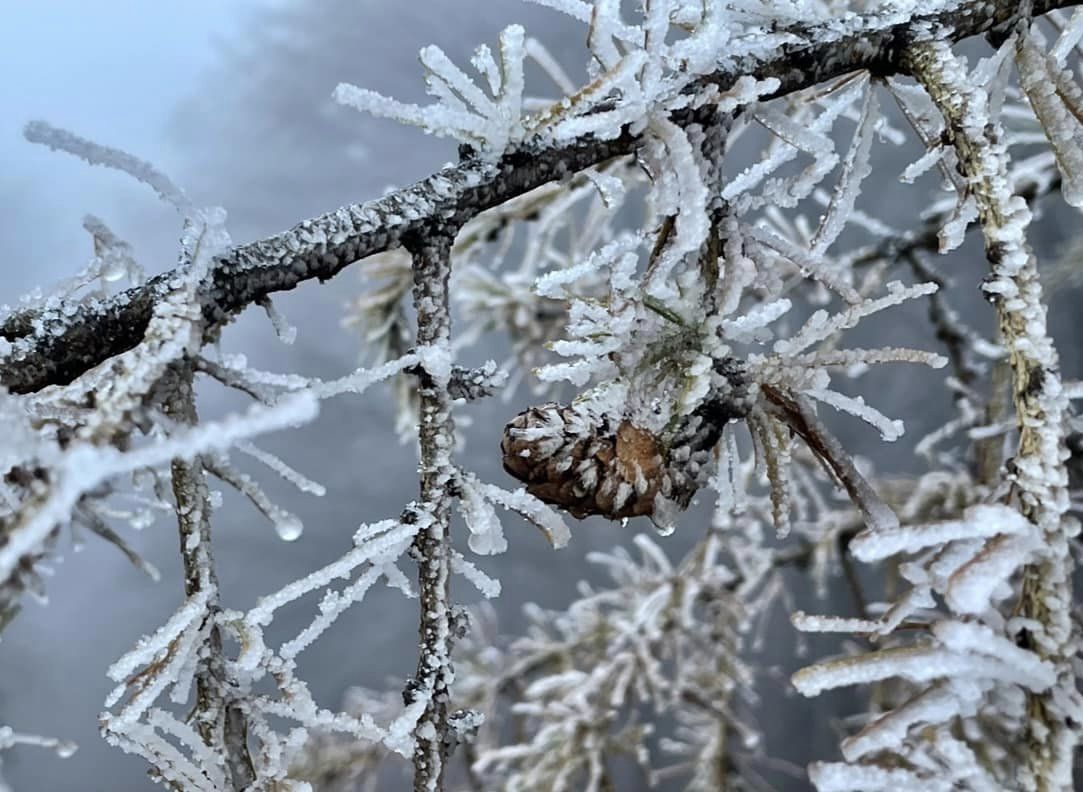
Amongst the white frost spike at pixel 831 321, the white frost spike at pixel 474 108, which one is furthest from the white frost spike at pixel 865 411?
the white frost spike at pixel 474 108

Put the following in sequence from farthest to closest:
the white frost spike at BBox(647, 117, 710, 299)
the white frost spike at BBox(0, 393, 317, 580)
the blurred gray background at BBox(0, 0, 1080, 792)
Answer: the blurred gray background at BBox(0, 0, 1080, 792)
the white frost spike at BBox(647, 117, 710, 299)
the white frost spike at BBox(0, 393, 317, 580)

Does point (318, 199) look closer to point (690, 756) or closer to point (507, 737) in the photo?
point (507, 737)

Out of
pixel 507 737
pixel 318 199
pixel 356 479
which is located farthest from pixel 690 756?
pixel 318 199

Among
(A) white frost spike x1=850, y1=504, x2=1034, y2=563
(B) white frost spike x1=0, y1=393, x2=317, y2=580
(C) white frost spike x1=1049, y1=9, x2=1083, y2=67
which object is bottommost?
(A) white frost spike x1=850, y1=504, x2=1034, y2=563

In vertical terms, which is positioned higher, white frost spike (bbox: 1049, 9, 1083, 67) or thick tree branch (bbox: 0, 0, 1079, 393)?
white frost spike (bbox: 1049, 9, 1083, 67)

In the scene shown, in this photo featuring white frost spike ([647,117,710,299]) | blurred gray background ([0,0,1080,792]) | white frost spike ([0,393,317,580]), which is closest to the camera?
white frost spike ([0,393,317,580])

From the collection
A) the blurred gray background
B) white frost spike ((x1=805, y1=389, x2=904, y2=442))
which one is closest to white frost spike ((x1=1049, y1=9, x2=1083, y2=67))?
white frost spike ((x1=805, y1=389, x2=904, y2=442))

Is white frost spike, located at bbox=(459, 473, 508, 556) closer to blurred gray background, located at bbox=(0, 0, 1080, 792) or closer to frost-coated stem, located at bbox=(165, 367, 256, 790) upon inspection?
frost-coated stem, located at bbox=(165, 367, 256, 790)
